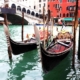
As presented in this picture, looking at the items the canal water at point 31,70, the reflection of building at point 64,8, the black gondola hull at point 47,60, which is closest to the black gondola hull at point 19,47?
the canal water at point 31,70

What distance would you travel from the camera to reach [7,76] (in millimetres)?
4172

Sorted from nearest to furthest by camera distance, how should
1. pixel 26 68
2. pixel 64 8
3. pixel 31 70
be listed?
pixel 31 70 → pixel 26 68 → pixel 64 8

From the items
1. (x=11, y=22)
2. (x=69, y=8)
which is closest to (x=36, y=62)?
(x=11, y=22)

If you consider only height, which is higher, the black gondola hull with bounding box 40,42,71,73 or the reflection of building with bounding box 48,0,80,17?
the black gondola hull with bounding box 40,42,71,73

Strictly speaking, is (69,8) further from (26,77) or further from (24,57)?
(26,77)

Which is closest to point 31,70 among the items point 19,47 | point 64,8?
point 19,47

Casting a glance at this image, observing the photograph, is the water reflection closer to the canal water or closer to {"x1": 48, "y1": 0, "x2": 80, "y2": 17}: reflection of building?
the canal water

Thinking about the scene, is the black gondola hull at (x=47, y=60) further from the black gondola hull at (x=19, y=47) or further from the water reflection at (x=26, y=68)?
the black gondola hull at (x=19, y=47)

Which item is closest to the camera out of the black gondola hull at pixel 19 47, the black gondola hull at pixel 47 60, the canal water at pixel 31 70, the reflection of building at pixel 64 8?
the black gondola hull at pixel 47 60

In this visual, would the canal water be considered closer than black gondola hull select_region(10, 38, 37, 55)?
Yes

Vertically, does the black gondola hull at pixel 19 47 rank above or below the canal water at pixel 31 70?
above

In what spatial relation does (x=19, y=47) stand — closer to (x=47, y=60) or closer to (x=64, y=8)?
(x=47, y=60)

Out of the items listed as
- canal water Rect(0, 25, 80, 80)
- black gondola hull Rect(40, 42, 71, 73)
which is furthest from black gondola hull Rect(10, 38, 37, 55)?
black gondola hull Rect(40, 42, 71, 73)

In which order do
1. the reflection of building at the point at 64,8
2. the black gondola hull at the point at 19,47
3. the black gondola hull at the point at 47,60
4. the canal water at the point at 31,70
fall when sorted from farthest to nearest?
1. the reflection of building at the point at 64,8
2. the black gondola hull at the point at 19,47
3. the canal water at the point at 31,70
4. the black gondola hull at the point at 47,60
